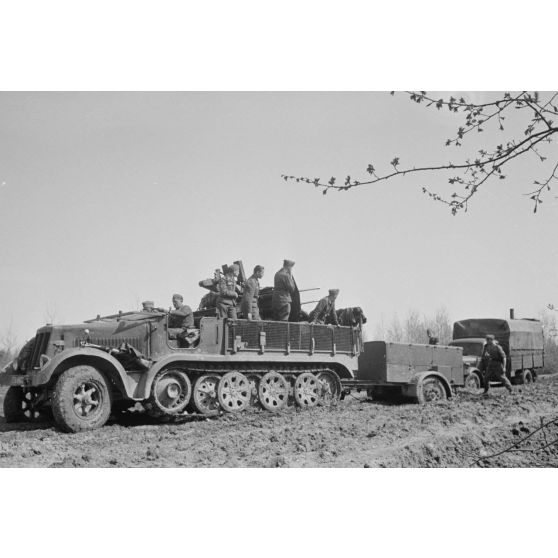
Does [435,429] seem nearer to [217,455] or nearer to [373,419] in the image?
[373,419]

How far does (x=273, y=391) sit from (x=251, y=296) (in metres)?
1.50

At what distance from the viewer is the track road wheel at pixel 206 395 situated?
358 inches

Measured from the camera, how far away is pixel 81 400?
25.9ft

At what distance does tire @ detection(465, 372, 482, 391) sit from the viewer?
41.4 feet

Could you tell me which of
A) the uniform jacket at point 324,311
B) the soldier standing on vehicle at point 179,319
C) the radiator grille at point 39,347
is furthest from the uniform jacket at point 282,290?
the radiator grille at point 39,347

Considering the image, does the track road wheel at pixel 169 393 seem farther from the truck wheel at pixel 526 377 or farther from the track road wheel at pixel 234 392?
the truck wheel at pixel 526 377

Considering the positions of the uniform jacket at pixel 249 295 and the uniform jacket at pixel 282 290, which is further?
the uniform jacket at pixel 282 290

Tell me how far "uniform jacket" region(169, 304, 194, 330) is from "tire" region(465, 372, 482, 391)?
6095mm

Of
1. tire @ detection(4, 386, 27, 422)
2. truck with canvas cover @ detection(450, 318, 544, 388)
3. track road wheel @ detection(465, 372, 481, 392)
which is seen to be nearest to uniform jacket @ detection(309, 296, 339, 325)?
track road wheel @ detection(465, 372, 481, 392)

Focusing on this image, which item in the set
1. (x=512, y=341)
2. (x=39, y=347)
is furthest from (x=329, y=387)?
(x=512, y=341)

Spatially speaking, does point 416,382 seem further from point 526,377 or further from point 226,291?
point 526,377

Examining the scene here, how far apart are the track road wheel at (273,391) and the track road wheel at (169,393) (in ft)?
4.13

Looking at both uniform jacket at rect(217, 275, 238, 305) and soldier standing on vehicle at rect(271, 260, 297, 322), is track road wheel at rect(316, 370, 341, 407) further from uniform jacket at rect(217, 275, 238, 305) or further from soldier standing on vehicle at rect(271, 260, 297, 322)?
uniform jacket at rect(217, 275, 238, 305)

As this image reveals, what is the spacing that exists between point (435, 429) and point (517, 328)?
829 centimetres
